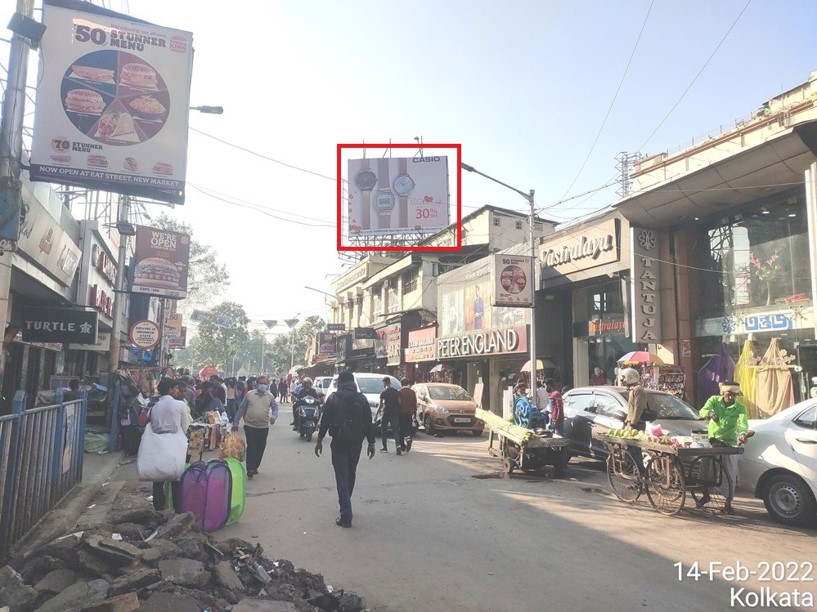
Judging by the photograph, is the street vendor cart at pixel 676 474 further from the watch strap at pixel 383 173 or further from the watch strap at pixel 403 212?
the watch strap at pixel 383 173

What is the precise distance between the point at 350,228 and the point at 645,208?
65.4 feet

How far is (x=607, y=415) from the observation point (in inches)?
424

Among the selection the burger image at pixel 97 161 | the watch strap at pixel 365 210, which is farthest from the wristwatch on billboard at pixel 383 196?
the burger image at pixel 97 161

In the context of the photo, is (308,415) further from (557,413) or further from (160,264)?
(160,264)

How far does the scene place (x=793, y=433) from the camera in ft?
22.9

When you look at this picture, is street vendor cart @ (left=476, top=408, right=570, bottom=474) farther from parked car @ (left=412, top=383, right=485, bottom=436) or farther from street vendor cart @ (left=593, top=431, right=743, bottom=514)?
parked car @ (left=412, top=383, right=485, bottom=436)

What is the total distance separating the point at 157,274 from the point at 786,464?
19.8 metres

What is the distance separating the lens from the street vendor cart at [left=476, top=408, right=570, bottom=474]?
31.8 feet

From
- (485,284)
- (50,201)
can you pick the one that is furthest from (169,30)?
(485,284)

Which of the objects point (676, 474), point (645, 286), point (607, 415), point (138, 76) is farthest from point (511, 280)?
point (138, 76)

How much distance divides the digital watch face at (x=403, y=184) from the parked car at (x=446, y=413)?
1571 centimetres

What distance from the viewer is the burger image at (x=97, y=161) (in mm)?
8914

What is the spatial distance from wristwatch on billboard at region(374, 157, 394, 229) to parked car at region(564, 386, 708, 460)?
21.3 metres

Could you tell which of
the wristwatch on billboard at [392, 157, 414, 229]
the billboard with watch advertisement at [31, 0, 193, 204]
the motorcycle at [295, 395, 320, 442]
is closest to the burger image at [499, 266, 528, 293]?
the motorcycle at [295, 395, 320, 442]
